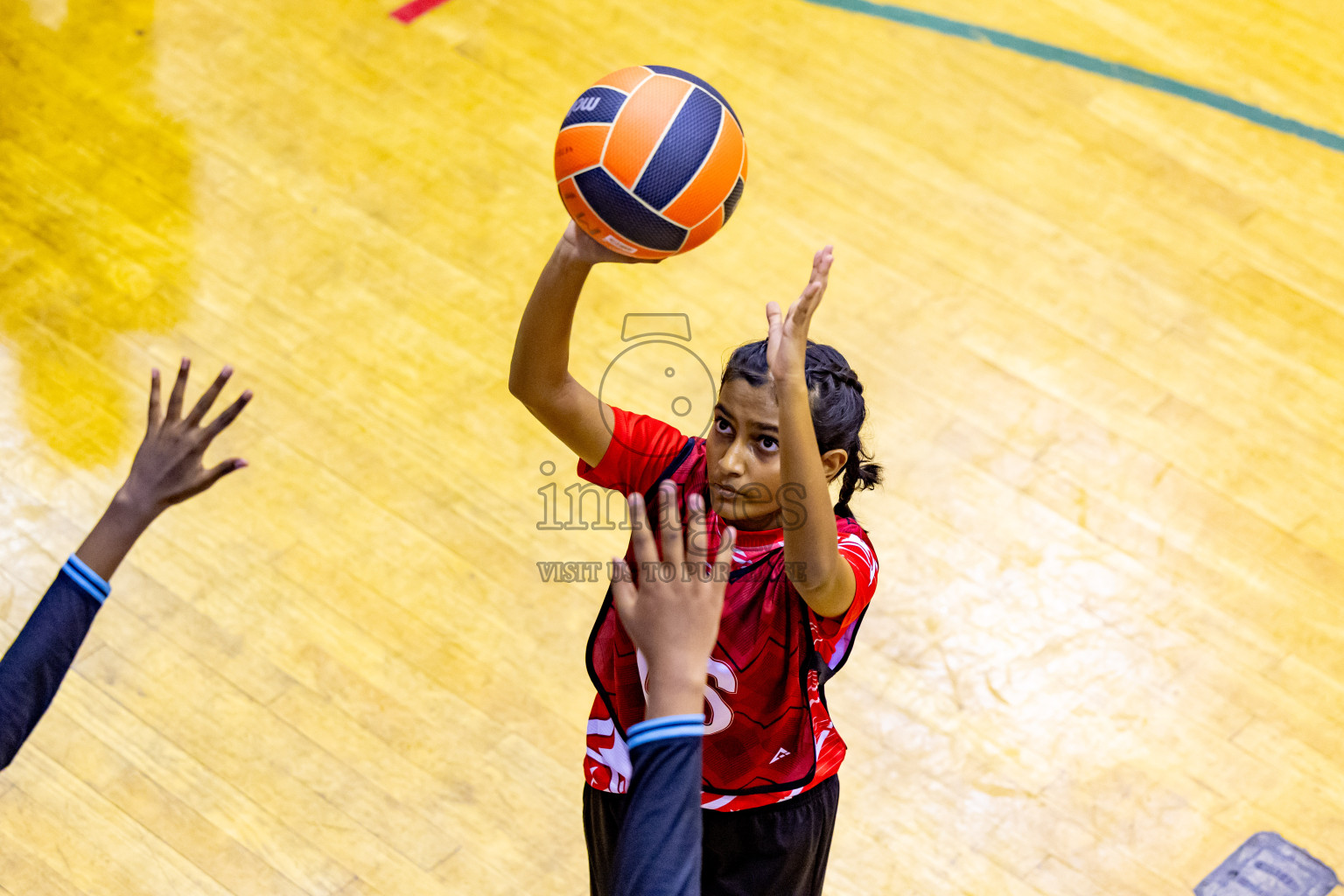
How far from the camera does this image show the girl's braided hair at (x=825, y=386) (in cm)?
223

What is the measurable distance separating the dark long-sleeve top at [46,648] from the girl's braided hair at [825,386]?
104 centimetres

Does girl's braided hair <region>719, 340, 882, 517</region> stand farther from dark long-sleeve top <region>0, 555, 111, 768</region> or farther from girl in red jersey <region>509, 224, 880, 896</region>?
dark long-sleeve top <region>0, 555, 111, 768</region>

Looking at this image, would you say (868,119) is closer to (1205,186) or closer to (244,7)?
(1205,186)

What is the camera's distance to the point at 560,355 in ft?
7.51

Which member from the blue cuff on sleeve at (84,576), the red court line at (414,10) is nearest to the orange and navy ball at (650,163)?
the blue cuff on sleeve at (84,576)

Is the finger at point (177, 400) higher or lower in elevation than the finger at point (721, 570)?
lower

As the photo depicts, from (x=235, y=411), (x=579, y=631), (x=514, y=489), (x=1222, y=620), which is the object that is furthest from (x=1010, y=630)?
(x=235, y=411)

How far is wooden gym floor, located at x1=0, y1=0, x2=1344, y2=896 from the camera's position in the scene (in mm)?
3484

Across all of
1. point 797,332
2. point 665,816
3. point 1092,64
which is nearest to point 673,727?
point 665,816

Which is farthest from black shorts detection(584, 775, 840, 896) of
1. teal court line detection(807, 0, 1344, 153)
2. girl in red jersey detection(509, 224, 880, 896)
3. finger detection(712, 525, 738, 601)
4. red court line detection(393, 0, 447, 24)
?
teal court line detection(807, 0, 1344, 153)

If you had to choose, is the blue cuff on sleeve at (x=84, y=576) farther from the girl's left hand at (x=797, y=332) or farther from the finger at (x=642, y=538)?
the girl's left hand at (x=797, y=332)

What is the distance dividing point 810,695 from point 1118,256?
311cm

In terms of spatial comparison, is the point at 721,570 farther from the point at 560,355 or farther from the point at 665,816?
the point at 560,355

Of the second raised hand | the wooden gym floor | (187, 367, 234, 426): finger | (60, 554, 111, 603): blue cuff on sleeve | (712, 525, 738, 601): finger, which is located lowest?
the wooden gym floor
